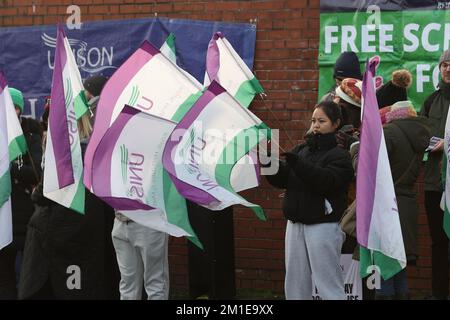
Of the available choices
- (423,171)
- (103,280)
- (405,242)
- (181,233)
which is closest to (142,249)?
(103,280)

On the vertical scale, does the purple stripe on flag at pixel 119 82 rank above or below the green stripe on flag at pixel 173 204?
above

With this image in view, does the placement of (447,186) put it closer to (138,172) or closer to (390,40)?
(390,40)

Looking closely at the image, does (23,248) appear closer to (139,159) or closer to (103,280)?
(103,280)

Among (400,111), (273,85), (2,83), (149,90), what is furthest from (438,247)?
(2,83)

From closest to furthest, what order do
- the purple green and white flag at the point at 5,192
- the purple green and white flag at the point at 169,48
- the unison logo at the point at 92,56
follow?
the purple green and white flag at the point at 5,192
the purple green and white flag at the point at 169,48
the unison logo at the point at 92,56

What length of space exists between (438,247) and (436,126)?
95cm

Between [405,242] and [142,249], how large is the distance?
1935 millimetres

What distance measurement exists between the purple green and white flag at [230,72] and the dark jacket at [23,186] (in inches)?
60.3

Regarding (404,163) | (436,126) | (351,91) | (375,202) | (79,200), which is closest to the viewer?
(375,202)

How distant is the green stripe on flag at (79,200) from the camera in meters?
7.32

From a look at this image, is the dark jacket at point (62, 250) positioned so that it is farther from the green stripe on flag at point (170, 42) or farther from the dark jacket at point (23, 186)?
the green stripe on flag at point (170, 42)

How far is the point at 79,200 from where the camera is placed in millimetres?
7359

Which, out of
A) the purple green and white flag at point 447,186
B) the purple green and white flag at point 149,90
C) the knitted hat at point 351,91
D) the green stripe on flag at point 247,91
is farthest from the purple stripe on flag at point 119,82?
the purple green and white flag at point 447,186

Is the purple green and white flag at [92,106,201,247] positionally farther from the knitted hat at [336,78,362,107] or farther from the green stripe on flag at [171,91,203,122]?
the knitted hat at [336,78,362,107]
